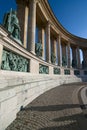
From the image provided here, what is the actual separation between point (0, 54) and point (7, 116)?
11.8ft

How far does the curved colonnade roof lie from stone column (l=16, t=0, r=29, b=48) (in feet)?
15.7

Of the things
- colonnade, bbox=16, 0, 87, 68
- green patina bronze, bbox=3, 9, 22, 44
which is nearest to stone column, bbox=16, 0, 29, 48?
colonnade, bbox=16, 0, 87, 68

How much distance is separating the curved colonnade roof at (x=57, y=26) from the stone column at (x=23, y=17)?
4785 millimetres

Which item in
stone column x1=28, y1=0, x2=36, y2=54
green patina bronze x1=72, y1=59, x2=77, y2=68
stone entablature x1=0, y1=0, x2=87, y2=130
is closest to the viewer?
stone entablature x1=0, y1=0, x2=87, y2=130

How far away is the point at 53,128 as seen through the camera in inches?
203

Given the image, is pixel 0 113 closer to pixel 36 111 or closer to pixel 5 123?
pixel 5 123

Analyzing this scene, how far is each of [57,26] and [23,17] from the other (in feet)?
59.7

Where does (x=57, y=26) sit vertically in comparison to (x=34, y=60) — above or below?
above

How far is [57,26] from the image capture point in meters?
35.5

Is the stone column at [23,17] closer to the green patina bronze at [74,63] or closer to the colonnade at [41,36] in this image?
the colonnade at [41,36]

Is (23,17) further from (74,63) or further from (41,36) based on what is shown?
(74,63)

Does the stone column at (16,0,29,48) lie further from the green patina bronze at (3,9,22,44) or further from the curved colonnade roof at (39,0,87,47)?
the green patina bronze at (3,9,22,44)

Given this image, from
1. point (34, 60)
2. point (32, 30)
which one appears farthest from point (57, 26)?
point (34, 60)

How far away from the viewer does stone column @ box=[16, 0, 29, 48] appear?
746 inches
